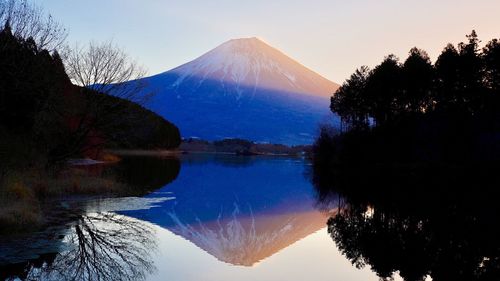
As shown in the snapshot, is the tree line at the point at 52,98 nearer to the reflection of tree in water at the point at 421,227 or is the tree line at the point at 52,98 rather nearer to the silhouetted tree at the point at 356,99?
the reflection of tree in water at the point at 421,227

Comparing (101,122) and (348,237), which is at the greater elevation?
(101,122)

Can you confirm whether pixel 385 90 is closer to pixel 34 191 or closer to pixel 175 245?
pixel 34 191

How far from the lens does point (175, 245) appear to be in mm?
13586

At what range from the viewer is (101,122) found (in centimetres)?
2534

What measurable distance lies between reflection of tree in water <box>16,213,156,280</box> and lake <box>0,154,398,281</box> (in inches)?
0.7

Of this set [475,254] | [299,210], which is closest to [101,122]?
[299,210]

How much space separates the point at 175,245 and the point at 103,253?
2.28 meters

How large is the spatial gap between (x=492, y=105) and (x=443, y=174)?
7499 millimetres

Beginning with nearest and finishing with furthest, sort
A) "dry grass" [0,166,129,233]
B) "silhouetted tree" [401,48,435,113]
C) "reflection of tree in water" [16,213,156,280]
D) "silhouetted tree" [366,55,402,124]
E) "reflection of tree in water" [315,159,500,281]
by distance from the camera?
"reflection of tree in water" [16,213,156,280], "reflection of tree in water" [315,159,500,281], "dry grass" [0,166,129,233], "silhouetted tree" [401,48,435,113], "silhouetted tree" [366,55,402,124]

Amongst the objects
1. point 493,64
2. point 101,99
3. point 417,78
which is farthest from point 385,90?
point 101,99

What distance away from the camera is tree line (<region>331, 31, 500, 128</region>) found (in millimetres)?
42156

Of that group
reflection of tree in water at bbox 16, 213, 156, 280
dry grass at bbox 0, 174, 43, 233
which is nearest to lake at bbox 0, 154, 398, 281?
reflection of tree in water at bbox 16, 213, 156, 280

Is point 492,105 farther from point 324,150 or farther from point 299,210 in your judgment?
point 299,210

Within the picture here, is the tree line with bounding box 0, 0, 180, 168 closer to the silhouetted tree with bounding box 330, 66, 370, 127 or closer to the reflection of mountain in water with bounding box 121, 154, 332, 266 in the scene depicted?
the reflection of mountain in water with bounding box 121, 154, 332, 266
